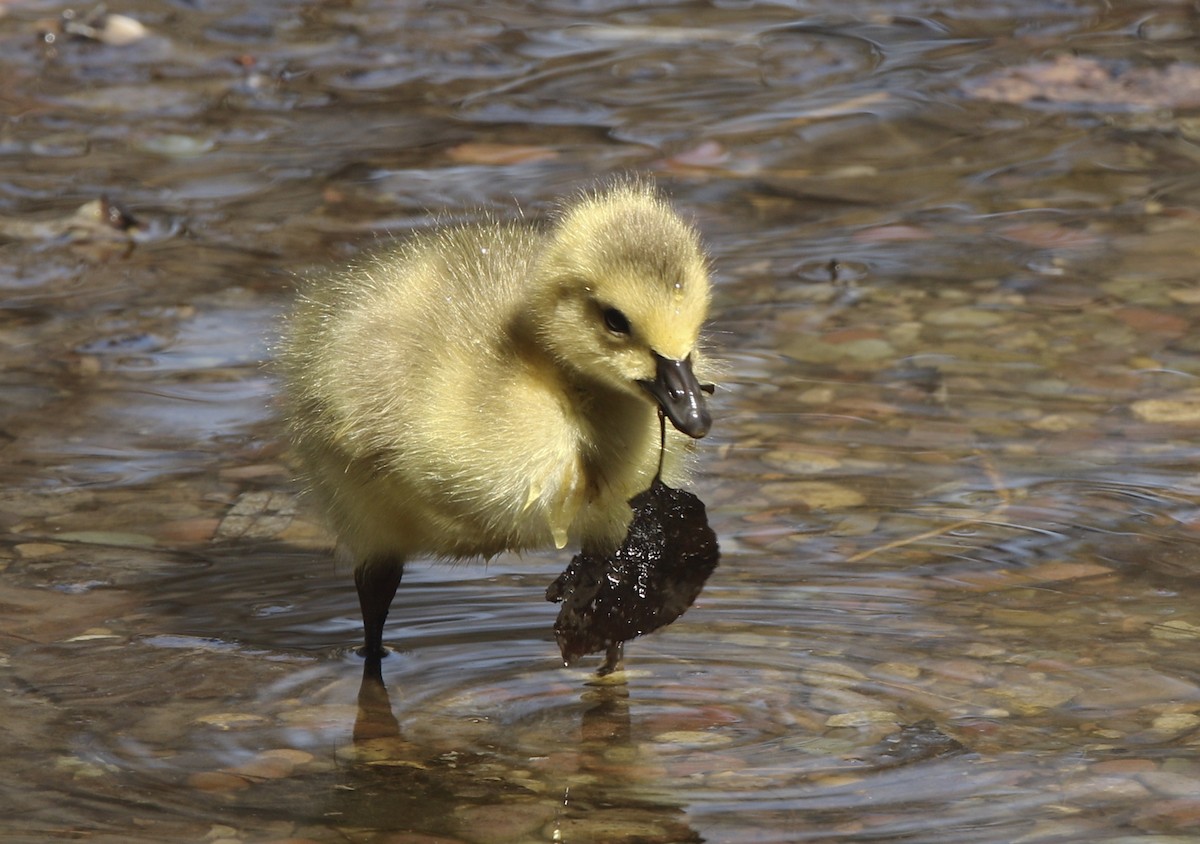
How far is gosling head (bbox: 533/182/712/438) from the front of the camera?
3758 mm

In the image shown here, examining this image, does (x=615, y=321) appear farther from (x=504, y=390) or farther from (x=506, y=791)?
(x=506, y=791)

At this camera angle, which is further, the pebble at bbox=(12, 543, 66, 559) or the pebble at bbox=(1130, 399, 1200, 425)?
the pebble at bbox=(1130, 399, 1200, 425)

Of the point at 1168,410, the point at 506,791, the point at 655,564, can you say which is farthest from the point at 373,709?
the point at 1168,410

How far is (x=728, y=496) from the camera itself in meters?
5.11

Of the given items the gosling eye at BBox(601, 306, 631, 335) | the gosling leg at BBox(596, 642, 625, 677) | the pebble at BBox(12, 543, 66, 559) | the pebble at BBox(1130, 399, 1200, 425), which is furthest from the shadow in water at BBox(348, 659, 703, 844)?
the pebble at BBox(1130, 399, 1200, 425)

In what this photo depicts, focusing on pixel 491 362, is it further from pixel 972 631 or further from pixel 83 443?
pixel 83 443

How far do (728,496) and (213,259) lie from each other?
2.65m

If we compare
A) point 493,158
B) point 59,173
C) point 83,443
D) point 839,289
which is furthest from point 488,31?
point 83,443

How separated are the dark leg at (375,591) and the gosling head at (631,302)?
66cm

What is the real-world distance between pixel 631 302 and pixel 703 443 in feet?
5.24

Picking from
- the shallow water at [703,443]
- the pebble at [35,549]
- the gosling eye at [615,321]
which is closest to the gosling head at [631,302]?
the gosling eye at [615,321]

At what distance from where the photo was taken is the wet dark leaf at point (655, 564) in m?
4.11

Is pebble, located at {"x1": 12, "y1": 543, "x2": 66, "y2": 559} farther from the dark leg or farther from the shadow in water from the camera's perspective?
the shadow in water

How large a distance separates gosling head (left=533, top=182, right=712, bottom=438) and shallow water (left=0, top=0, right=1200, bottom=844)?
27.7 inches
